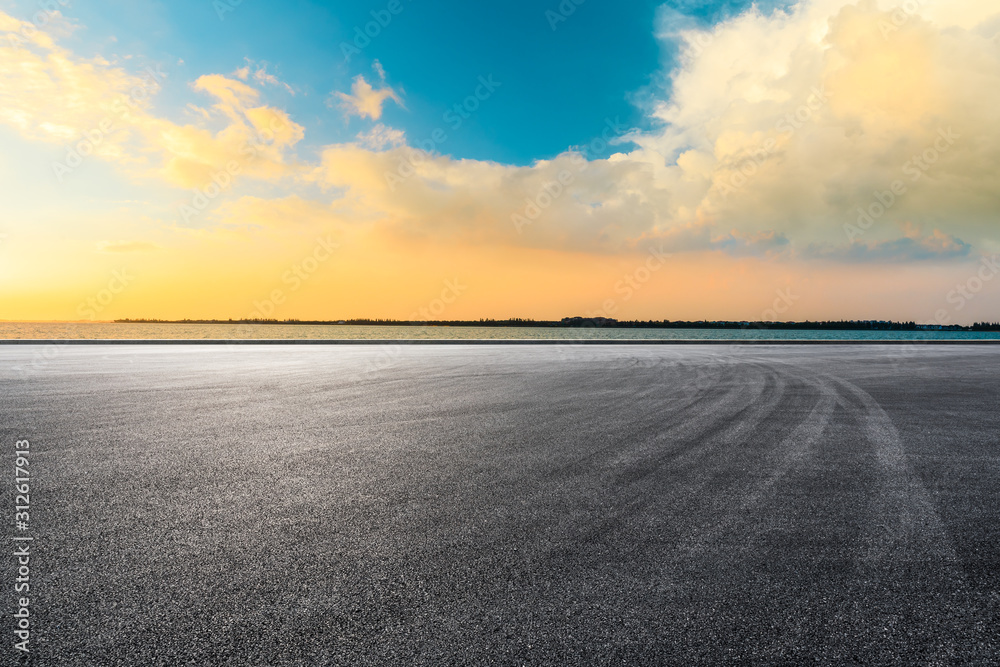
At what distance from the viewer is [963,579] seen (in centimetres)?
→ 288

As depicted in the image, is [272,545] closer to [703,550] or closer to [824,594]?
[703,550]

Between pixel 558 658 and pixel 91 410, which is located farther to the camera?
pixel 91 410

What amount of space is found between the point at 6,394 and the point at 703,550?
41.8ft

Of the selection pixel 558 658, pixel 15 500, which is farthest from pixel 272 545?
pixel 15 500

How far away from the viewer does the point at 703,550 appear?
3.22 m

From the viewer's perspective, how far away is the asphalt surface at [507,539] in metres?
2.31

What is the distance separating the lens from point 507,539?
3.37m

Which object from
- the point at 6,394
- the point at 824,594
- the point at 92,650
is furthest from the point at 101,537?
the point at 6,394

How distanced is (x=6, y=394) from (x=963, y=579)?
14092 mm

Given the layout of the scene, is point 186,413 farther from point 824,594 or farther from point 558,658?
point 824,594

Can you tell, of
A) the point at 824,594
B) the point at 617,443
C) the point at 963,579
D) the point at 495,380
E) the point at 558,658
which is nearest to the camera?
the point at 558,658

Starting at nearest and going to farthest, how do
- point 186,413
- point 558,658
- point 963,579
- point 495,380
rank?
1. point 558,658
2. point 963,579
3. point 186,413
4. point 495,380

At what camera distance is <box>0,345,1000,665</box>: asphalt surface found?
2.31 metres
